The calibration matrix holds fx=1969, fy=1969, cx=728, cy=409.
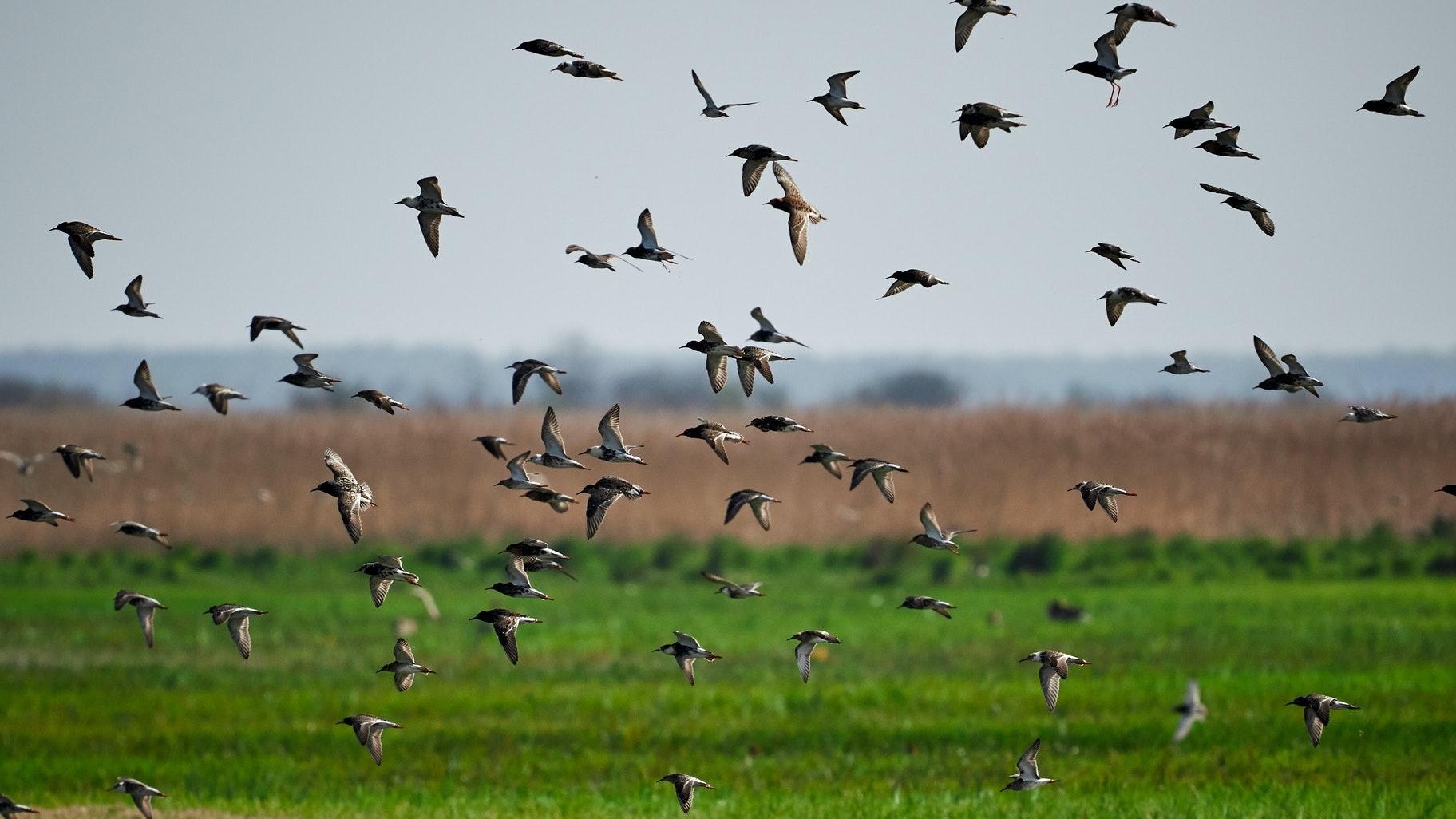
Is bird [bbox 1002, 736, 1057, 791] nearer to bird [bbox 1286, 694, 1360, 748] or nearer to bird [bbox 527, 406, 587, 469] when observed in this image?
bird [bbox 1286, 694, 1360, 748]

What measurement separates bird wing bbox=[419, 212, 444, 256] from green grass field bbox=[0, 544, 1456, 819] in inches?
172

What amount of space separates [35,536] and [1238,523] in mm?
24323

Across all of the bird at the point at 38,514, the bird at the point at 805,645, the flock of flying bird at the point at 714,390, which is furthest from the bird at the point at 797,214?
the bird at the point at 38,514

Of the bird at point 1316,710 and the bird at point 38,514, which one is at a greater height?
the bird at point 38,514

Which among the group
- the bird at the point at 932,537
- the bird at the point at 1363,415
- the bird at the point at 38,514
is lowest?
the bird at the point at 38,514

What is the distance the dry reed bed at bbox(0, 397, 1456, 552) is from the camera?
38.2 metres

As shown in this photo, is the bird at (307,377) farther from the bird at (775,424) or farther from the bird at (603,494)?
the bird at (775,424)

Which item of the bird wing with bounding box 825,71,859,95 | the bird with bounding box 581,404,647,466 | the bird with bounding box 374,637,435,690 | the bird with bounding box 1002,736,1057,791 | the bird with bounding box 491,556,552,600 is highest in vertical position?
the bird wing with bounding box 825,71,859,95

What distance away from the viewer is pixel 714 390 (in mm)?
12469

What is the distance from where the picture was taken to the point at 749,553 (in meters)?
37.5

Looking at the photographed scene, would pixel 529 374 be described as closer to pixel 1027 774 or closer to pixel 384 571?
pixel 384 571

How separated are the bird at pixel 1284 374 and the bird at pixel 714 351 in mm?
3236

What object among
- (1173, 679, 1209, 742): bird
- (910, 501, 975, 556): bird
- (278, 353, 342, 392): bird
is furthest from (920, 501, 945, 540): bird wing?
(1173, 679, 1209, 742): bird

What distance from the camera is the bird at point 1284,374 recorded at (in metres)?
11.9
